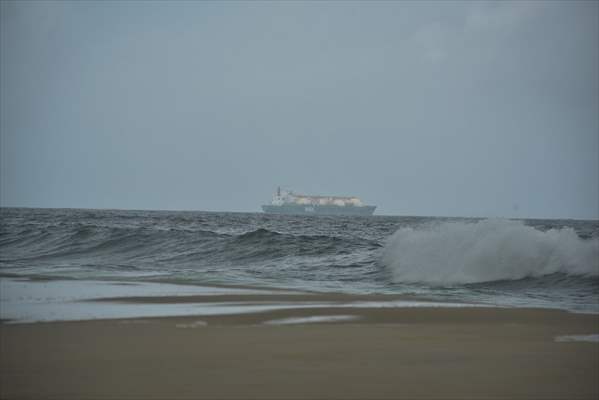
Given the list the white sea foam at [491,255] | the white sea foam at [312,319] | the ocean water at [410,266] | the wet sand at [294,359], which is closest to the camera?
the wet sand at [294,359]

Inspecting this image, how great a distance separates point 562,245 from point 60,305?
412 inches

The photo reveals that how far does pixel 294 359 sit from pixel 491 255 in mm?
9898

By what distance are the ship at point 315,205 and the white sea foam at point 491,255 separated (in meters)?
144

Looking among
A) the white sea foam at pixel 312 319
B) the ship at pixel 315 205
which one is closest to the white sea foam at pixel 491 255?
the white sea foam at pixel 312 319

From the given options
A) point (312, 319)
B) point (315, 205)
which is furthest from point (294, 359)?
point (315, 205)

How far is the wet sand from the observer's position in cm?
360

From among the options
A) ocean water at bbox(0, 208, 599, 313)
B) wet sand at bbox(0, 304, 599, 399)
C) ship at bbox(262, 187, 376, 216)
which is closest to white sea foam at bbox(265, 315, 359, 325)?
wet sand at bbox(0, 304, 599, 399)

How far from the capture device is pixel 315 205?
16188cm

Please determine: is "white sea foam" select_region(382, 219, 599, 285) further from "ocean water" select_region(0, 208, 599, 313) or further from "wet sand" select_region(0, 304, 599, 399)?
"wet sand" select_region(0, 304, 599, 399)

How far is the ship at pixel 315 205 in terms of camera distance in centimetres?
16125

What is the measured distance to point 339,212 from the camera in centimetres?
16700

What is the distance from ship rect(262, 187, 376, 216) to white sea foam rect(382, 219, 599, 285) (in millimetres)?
143939

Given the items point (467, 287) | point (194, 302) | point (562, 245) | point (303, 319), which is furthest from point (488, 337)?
point (562, 245)

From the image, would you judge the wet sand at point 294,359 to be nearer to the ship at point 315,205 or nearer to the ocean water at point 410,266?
the ocean water at point 410,266
